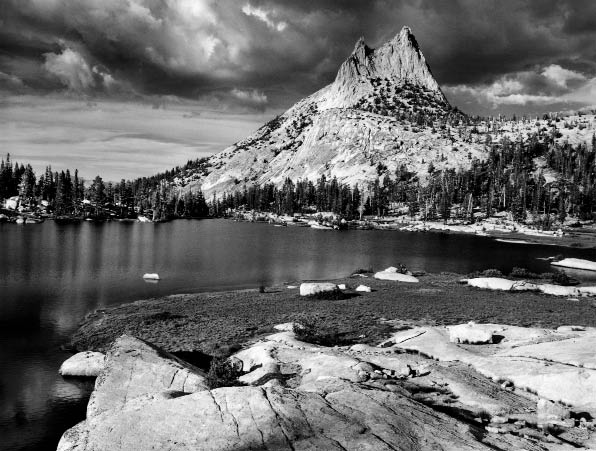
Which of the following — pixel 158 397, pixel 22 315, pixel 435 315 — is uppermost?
pixel 158 397

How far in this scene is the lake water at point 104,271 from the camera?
88.2 feet

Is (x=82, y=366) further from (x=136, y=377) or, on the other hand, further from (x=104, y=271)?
(x=104, y=271)

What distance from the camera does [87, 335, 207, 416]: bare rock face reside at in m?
21.1

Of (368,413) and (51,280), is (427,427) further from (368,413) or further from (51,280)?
(51,280)

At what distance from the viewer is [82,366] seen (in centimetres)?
3023

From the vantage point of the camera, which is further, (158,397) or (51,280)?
(51,280)

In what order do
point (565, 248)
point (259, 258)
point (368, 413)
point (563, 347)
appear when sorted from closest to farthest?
1. point (368, 413)
2. point (563, 347)
3. point (259, 258)
4. point (565, 248)

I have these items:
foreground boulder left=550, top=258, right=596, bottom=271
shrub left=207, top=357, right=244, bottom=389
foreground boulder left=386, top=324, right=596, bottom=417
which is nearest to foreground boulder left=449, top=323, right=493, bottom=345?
foreground boulder left=386, top=324, right=596, bottom=417

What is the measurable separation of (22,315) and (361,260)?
6709 centimetres

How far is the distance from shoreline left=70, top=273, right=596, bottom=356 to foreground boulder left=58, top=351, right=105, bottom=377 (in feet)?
13.4

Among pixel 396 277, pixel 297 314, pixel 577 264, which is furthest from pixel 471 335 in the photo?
pixel 577 264

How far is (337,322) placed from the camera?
3919 centimetres

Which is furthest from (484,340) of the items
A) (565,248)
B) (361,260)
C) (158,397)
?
(565,248)

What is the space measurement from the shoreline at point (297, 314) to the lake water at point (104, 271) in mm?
4613
